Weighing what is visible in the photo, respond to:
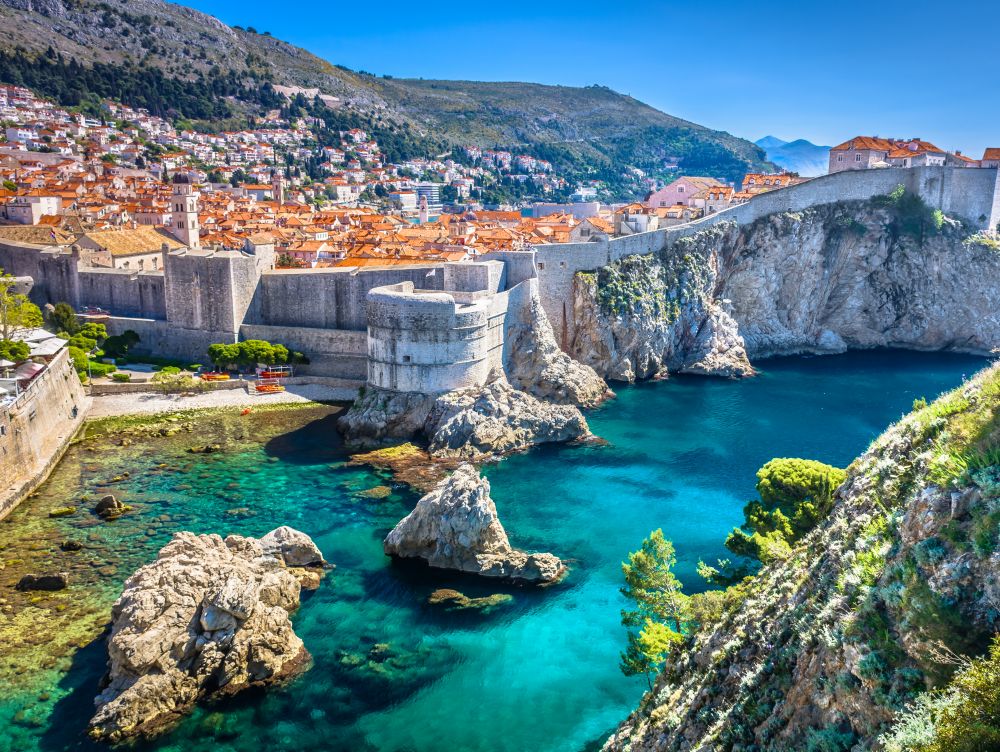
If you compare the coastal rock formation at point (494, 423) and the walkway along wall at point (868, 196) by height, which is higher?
the walkway along wall at point (868, 196)

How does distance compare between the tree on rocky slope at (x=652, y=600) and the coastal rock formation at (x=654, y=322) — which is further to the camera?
the coastal rock formation at (x=654, y=322)

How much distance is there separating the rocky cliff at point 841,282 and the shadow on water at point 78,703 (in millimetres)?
30628

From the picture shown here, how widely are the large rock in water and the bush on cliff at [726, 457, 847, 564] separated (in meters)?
9.16

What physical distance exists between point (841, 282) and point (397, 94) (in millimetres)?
108749

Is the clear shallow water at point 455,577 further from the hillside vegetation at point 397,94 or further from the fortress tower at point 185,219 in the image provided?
the hillside vegetation at point 397,94

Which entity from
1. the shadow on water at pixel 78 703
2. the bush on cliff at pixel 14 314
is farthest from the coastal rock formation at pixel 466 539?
the bush on cliff at pixel 14 314

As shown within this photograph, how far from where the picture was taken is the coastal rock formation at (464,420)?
90.5 ft

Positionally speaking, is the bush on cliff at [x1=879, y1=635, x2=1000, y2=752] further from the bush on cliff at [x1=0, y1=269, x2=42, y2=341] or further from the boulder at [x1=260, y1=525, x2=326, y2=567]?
the bush on cliff at [x1=0, y1=269, x2=42, y2=341]

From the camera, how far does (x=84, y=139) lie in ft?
257

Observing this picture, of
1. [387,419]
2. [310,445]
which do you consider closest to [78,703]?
[310,445]

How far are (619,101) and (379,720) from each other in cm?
16981

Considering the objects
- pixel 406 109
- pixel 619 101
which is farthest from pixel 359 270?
pixel 619 101

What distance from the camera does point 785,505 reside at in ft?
59.5

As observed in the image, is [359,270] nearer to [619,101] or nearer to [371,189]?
[371,189]
